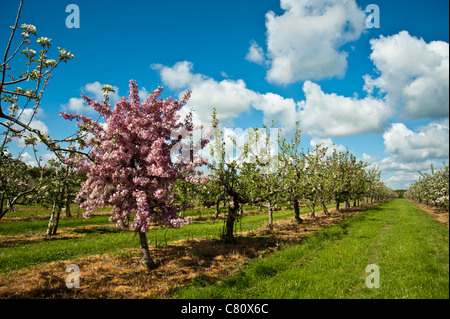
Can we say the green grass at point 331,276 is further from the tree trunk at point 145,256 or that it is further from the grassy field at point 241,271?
the tree trunk at point 145,256

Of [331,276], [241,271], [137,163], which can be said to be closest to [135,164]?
[137,163]

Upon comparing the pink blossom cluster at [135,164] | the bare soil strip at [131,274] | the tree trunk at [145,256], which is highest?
the pink blossom cluster at [135,164]

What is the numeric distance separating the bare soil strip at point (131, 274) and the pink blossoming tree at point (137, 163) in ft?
4.60

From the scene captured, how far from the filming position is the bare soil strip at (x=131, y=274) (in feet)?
29.6

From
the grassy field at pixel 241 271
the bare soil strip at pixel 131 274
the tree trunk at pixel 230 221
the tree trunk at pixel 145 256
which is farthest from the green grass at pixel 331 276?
the tree trunk at pixel 230 221

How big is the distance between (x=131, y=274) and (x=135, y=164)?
5.46 m

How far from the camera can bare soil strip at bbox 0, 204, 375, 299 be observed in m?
9.03

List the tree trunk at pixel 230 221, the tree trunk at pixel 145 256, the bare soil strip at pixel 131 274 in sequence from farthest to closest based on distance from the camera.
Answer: the tree trunk at pixel 230 221 < the tree trunk at pixel 145 256 < the bare soil strip at pixel 131 274

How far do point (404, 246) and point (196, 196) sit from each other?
13809 millimetres

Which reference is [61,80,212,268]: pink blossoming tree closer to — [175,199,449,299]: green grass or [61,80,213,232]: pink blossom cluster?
[61,80,213,232]: pink blossom cluster

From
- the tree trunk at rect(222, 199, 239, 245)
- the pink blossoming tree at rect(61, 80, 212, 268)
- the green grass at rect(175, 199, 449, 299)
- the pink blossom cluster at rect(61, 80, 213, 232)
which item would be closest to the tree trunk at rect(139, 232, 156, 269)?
the pink blossoming tree at rect(61, 80, 212, 268)

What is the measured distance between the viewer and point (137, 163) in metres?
11.0
